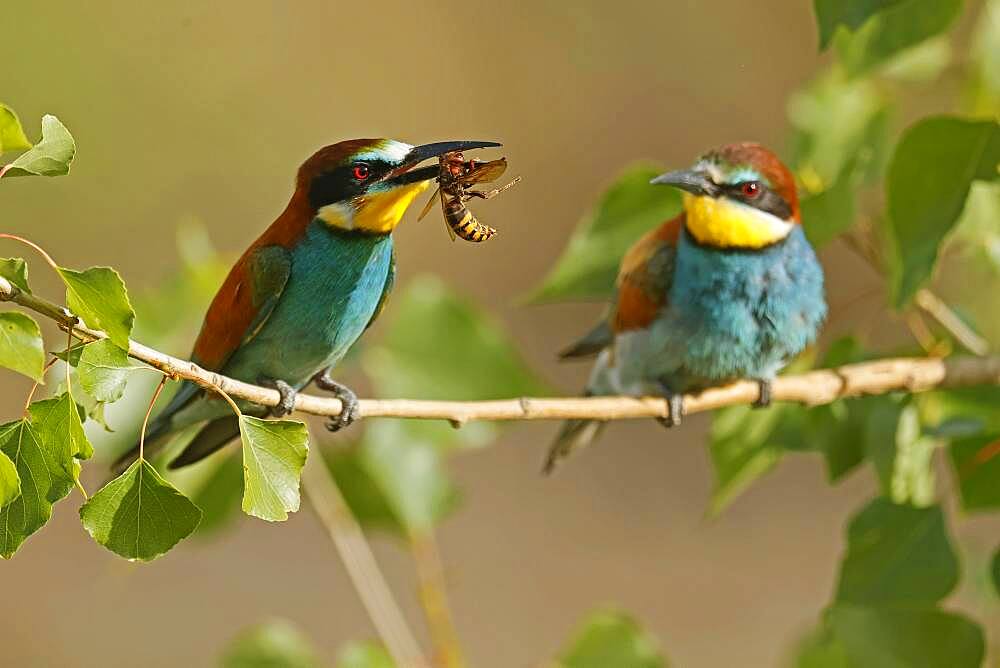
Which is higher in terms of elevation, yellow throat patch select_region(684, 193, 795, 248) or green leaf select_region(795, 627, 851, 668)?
yellow throat patch select_region(684, 193, 795, 248)

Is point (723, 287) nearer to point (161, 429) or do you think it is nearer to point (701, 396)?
point (701, 396)

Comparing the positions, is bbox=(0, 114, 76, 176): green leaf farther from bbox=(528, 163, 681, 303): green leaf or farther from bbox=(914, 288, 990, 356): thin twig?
bbox=(914, 288, 990, 356): thin twig

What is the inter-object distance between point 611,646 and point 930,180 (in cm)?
57

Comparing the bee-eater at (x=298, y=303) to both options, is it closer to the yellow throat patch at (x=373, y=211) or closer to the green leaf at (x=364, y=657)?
the yellow throat patch at (x=373, y=211)

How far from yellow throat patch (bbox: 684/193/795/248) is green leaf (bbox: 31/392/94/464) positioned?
1.01 metres

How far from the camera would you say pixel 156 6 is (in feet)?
6.16

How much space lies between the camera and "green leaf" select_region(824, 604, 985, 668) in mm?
Result: 1154

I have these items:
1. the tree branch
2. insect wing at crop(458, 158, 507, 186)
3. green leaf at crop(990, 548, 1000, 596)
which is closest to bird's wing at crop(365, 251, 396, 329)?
the tree branch

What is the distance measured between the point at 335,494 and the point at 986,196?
0.84 metres

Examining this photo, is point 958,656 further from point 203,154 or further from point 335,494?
point 203,154

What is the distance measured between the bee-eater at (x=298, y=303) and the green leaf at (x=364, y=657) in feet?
0.77

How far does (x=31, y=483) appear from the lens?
0.81 m

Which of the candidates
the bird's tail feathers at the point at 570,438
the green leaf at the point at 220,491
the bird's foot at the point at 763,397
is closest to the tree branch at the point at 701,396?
the bird's foot at the point at 763,397

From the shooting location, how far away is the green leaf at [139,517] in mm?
821
